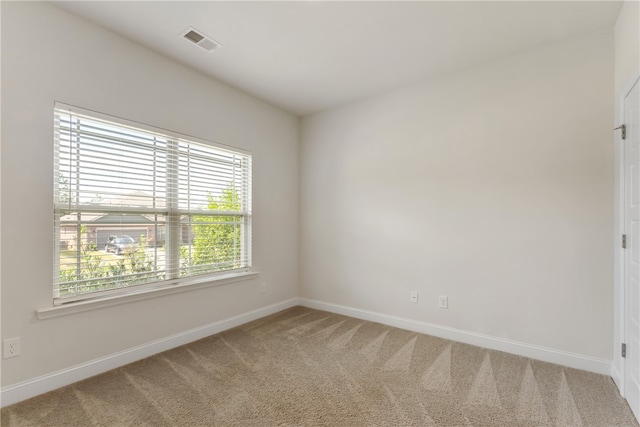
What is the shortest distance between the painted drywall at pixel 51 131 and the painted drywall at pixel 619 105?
334cm

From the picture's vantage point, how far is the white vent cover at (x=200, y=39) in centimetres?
237

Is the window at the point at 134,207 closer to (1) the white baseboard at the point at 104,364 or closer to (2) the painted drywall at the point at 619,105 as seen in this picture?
(1) the white baseboard at the point at 104,364

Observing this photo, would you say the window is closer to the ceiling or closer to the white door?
the ceiling

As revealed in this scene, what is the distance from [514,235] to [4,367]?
3928 millimetres

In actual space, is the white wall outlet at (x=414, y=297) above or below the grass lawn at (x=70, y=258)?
below

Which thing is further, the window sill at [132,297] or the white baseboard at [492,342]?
the white baseboard at [492,342]

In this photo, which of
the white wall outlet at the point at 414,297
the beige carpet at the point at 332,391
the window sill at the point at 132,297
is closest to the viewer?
the beige carpet at the point at 332,391

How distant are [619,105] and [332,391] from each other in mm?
2959

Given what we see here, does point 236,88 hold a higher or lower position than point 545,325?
higher

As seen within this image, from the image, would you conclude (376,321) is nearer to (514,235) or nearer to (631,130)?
(514,235)

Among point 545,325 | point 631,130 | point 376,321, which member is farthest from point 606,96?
point 376,321

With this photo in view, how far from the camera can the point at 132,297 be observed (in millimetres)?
2463

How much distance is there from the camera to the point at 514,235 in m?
2.67

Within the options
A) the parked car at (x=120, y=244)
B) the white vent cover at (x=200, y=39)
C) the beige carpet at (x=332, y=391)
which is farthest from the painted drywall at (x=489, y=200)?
the parked car at (x=120, y=244)
